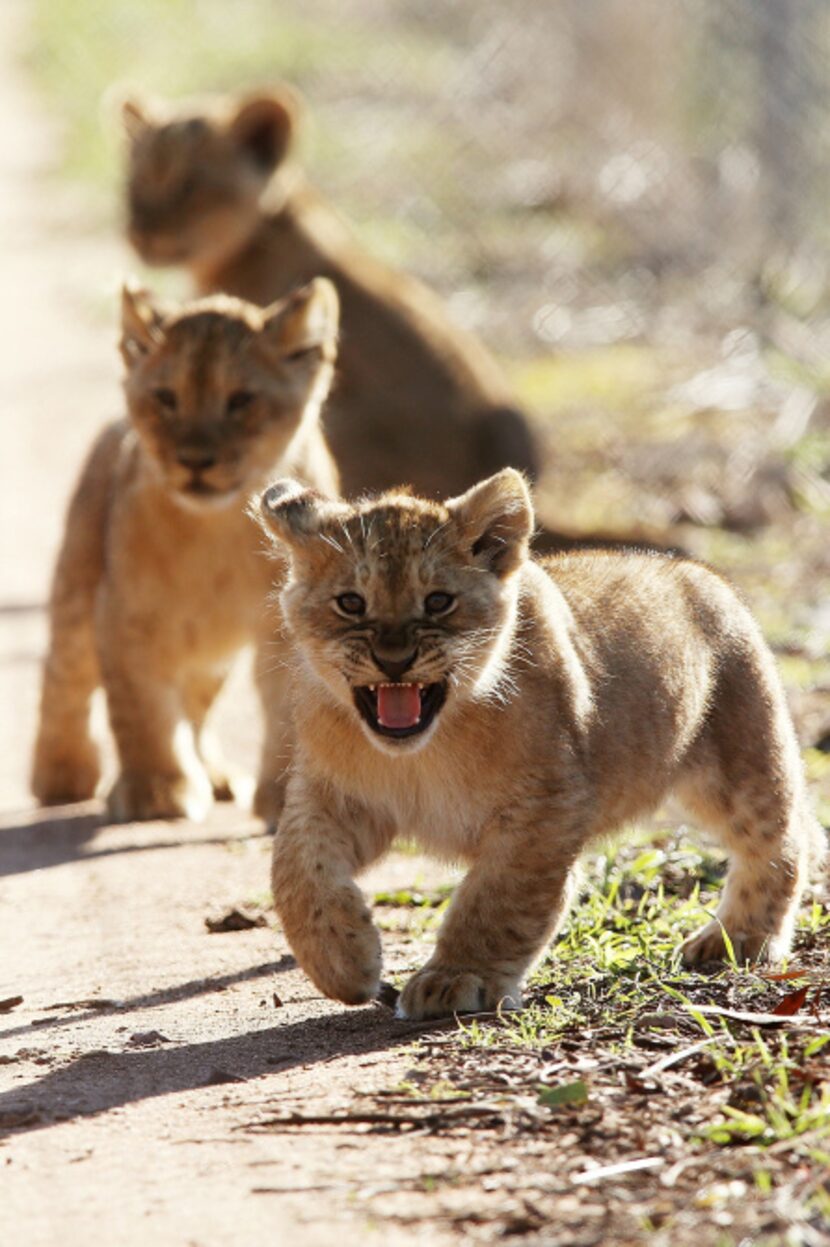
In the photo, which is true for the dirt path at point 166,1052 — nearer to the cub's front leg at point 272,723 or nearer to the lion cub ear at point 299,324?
the cub's front leg at point 272,723

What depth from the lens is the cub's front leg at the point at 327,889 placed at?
4.61m

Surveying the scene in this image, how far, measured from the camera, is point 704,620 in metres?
5.28

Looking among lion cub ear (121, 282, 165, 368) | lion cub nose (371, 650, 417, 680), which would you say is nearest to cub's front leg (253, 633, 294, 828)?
lion cub ear (121, 282, 165, 368)

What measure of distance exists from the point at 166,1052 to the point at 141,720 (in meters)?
2.64

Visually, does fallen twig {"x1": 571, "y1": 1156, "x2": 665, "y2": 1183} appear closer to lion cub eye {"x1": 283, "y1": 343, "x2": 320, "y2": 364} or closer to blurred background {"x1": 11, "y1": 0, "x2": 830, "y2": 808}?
blurred background {"x1": 11, "y1": 0, "x2": 830, "y2": 808}

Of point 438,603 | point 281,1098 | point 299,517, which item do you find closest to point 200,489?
point 299,517

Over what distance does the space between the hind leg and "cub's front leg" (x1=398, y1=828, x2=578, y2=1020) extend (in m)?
0.53

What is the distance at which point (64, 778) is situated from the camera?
765 cm

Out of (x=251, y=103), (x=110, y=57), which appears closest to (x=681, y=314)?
(x=251, y=103)

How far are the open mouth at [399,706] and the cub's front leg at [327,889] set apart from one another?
0.33 metres

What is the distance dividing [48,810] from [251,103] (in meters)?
4.98

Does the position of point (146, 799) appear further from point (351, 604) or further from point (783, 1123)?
point (783, 1123)

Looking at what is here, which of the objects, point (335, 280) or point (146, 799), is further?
point (335, 280)

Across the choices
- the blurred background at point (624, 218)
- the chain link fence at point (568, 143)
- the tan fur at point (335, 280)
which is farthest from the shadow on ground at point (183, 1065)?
the chain link fence at point (568, 143)
